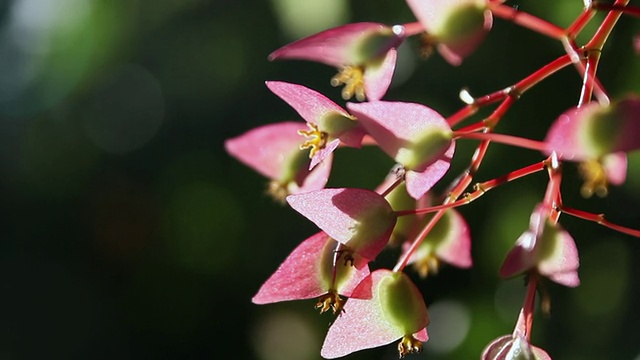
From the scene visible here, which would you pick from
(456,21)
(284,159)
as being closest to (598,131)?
(456,21)

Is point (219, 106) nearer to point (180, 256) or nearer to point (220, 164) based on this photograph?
point (220, 164)

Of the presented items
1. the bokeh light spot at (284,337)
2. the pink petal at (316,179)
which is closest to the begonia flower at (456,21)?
the pink petal at (316,179)

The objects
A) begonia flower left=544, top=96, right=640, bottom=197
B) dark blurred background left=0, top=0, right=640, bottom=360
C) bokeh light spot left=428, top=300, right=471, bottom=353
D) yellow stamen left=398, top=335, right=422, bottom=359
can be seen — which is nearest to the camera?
begonia flower left=544, top=96, right=640, bottom=197

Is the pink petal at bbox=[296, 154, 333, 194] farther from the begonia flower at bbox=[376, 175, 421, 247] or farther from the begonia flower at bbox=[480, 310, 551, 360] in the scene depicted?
the begonia flower at bbox=[480, 310, 551, 360]

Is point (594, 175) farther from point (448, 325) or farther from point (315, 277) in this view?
point (448, 325)

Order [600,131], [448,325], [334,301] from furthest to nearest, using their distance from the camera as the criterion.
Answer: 1. [448,325]
2. [334,301]
3. [600,131]

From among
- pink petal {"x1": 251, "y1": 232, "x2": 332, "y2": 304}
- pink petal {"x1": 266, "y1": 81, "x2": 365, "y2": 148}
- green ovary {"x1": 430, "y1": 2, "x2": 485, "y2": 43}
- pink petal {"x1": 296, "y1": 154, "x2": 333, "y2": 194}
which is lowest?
pink petal {"x1": 251, "y1": 232, "x2": 332, "y2": 304}

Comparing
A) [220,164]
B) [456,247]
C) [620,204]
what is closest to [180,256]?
[220,164]

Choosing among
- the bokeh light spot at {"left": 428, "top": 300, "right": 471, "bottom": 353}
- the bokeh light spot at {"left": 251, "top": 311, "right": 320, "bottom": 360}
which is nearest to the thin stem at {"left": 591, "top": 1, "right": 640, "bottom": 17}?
the bokeh light spot at {"left": 428, "top": 300, "right": 471, "bottom": 353}
